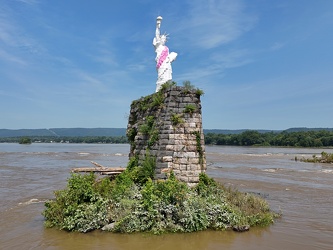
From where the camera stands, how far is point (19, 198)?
16141mm

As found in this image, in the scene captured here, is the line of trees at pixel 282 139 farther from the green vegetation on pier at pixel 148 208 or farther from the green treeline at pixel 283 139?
the green vegetation on pier at pixel 148 208

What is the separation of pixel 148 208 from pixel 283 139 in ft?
290

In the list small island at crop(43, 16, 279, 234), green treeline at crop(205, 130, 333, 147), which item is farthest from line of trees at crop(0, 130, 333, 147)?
small island at crop(43, 16, 279, 234)

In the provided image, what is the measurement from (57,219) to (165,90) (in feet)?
18.9

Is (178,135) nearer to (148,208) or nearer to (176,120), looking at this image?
(176,120)

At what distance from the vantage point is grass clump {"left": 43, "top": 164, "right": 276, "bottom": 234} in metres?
9.30

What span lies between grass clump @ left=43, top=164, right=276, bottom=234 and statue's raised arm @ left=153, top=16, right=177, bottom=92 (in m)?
3.46

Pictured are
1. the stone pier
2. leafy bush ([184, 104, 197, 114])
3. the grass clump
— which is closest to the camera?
the grass clump

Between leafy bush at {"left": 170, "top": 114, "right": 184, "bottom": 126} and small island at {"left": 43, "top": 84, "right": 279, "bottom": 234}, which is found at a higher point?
leafy bush at {"left": 170, "top": 114, "right": 184, "bottom": 126}

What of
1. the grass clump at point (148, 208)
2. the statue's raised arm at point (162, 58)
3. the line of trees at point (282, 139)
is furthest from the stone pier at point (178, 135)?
the line of trees at point (282, 139)

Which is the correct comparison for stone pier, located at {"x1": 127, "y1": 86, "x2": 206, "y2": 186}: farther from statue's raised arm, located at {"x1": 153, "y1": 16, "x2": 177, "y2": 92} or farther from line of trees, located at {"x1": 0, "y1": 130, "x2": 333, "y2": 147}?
line of trees, located at {"x1": 0, "y1": 130, "x2": 333, "y2": 147}

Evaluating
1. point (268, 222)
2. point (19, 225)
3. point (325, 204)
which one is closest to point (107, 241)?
point (19, 225)

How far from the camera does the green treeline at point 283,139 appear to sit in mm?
83062

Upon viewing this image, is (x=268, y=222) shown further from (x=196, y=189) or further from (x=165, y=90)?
(x=165, y=90)
